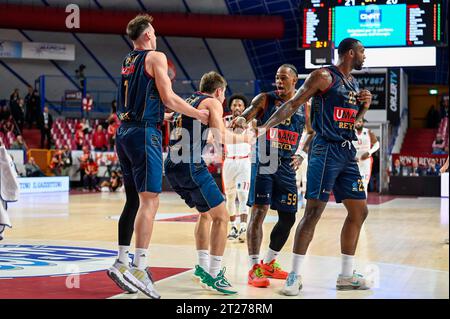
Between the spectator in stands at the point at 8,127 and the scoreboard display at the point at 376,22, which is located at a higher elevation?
the scoreboard display at the point at 376,22

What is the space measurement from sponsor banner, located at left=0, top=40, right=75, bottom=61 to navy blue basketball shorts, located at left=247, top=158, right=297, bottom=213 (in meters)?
25.4

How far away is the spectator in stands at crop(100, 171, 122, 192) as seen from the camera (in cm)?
2542

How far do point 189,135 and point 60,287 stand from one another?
1718mm

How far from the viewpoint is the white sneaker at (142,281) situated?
5631mm

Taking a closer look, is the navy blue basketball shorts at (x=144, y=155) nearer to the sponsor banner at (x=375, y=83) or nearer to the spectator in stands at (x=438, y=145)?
the sponsor banner at (x=375, y=83)

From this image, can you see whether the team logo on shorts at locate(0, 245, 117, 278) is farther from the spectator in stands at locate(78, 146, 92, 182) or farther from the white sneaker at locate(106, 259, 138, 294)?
the spectator in stands at locate(78, 146, 92, 182)

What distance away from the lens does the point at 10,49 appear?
101ft

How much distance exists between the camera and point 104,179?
27.0 m

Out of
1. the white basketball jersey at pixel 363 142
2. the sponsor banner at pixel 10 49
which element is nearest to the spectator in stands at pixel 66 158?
the sponsor banner at pixel 10 49

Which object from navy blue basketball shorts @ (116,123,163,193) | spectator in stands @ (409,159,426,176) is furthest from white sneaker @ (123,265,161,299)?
spectator in stands @ (409,159,426,176)

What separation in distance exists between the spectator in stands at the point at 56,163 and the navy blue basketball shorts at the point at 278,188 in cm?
1919

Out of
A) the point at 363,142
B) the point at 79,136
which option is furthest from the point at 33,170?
the point at 363,142

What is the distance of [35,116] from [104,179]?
3.79 m
